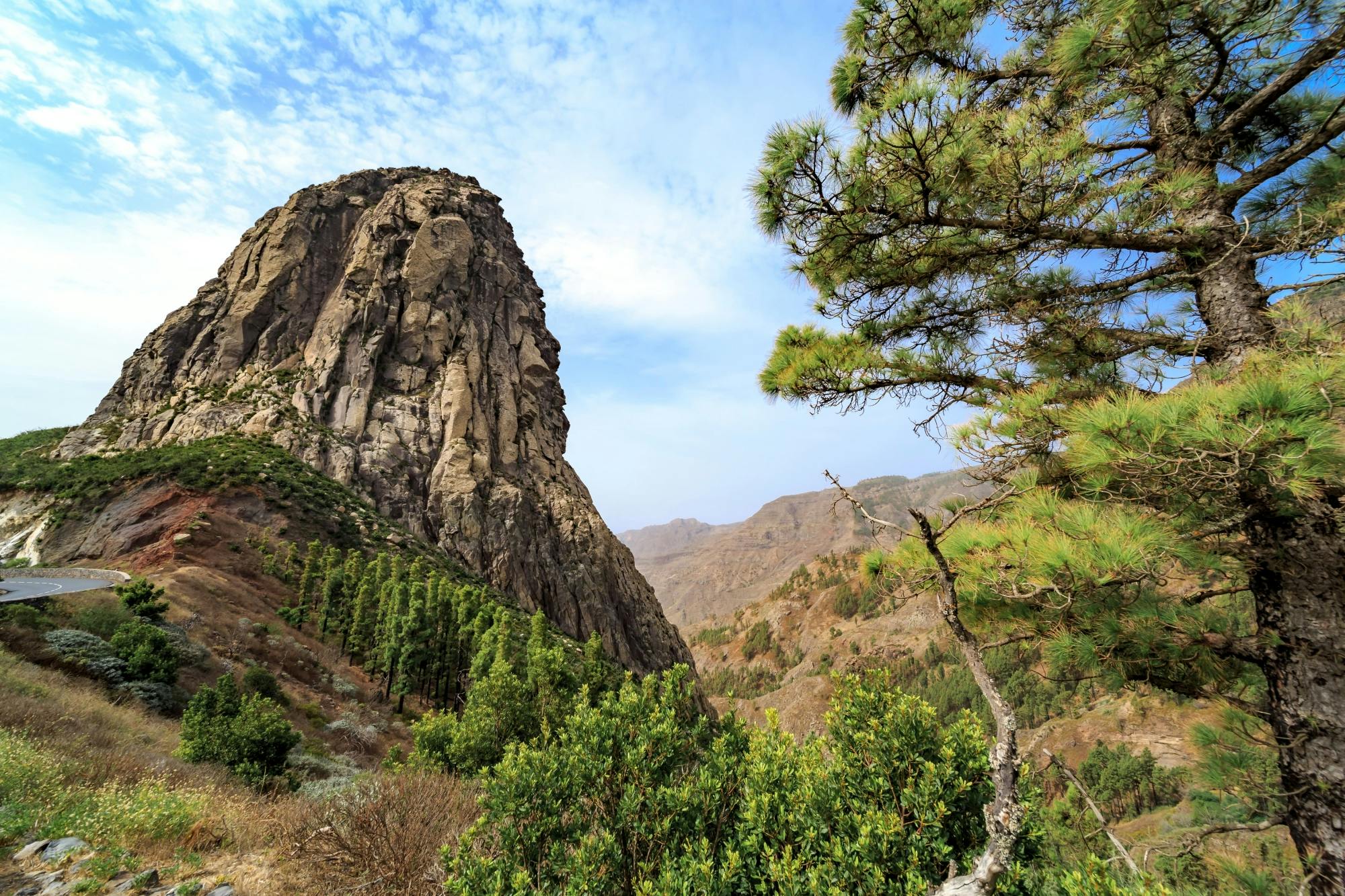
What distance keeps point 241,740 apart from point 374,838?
8.82 m

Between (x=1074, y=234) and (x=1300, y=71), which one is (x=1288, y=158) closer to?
(x=1300, y=71)

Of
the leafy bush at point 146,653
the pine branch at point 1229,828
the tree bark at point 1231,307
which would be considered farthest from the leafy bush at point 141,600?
the tree bark at point 1231,307

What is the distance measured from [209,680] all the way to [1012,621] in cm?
2572

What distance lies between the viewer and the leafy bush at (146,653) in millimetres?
16016

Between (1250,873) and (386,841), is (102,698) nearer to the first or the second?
(386,841)

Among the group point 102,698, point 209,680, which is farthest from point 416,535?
point 102,698

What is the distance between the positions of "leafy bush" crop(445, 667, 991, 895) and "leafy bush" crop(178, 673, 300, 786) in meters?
10.4

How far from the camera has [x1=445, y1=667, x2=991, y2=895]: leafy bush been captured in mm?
3420

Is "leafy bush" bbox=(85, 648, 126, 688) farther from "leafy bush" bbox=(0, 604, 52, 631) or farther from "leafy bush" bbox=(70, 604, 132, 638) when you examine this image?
"leafy bush" bbox=(0, 604, 52, 631)

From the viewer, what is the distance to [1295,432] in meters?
2.79

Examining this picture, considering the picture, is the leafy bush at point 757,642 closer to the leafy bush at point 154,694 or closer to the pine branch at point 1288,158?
the leafy bush at point 154,694

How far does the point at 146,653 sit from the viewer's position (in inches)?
637

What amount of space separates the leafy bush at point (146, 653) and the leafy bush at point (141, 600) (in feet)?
11.9

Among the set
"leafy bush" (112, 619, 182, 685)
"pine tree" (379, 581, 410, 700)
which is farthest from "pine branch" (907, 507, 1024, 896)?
"pine tree" (379, 581, 410, 700)
